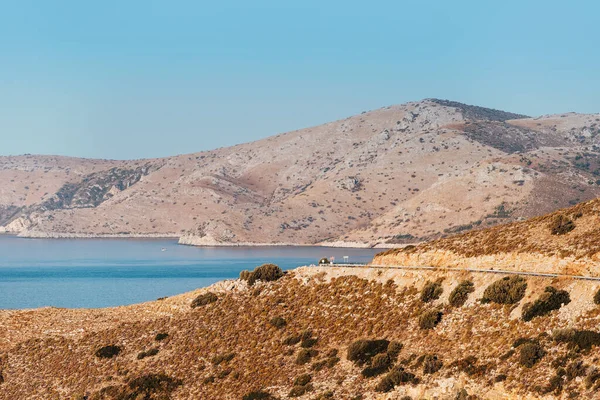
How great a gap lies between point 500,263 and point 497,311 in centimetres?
776

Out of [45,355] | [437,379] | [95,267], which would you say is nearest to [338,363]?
[437,379]

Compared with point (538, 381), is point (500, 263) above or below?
above

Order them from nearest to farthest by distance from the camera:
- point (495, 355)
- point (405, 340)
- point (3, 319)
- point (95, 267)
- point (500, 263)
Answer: point (495, 355), point (405, 340), point (500, 263), point (3, 319), point (95, 267)

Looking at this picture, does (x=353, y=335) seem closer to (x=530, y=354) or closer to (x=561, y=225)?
(x=530, y=354)

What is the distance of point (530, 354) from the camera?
1375 inches

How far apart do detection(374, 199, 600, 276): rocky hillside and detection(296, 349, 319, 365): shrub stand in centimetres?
1068

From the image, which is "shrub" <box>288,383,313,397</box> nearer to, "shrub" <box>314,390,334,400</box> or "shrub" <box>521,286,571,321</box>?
"shrub" <box>314,390,334,400</box>

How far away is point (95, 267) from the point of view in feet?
639

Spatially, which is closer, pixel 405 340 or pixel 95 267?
pixel 405 340

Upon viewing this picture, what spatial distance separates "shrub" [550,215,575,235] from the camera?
161ft

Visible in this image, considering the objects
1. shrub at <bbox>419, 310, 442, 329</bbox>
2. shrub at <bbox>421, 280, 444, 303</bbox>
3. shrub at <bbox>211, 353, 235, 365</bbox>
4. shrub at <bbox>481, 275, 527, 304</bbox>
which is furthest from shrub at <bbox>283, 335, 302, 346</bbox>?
shrub at <bbox>481, 275, 527, 304</bbox>

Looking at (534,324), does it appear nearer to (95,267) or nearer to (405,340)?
(405,340)

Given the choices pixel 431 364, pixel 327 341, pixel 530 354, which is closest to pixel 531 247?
pixel 327 341

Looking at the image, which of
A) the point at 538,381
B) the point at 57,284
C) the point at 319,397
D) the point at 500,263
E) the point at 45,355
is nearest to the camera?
the point at 538,381
